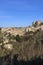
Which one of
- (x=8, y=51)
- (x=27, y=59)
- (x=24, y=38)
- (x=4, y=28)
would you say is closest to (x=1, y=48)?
(x=8, y=51)

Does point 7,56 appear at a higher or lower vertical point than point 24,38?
lower

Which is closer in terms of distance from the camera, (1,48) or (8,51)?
(8,51)

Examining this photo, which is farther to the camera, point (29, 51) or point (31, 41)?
point (31, 41)

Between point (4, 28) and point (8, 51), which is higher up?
point (4, 28)

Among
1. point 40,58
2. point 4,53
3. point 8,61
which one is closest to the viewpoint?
point 40,58

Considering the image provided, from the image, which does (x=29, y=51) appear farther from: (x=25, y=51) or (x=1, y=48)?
(x=1, y=48)

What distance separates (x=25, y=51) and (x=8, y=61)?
2.19 meters

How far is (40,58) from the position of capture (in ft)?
71.8

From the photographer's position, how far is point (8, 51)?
2731cm

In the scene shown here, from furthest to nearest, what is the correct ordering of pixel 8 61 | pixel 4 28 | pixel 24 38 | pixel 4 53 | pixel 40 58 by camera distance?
pixel 4 28, pixel 24 38, pixel 4 53, pixel 8 61, pixel 40 58

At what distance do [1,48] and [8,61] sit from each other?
16.0ft

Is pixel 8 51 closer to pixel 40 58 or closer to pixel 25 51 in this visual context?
pixel 25 51

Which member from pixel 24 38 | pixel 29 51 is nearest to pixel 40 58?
pixel 29 51

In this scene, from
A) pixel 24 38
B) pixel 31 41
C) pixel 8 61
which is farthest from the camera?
pixel 24 38
